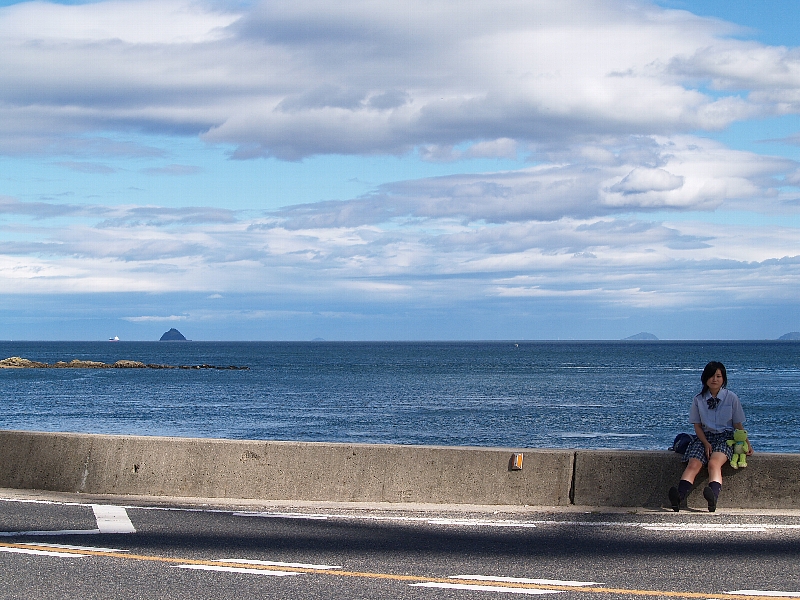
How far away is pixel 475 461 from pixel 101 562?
4.28 m

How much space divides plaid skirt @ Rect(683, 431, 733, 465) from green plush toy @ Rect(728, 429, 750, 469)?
0.04m

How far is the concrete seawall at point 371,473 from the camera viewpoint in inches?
406

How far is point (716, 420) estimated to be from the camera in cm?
1010

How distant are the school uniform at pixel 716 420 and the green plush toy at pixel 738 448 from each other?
4cm

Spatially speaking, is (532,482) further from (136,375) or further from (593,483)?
(136,375)

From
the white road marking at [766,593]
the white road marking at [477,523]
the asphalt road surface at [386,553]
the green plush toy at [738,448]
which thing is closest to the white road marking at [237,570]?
the asphalt road surface at [386,553]

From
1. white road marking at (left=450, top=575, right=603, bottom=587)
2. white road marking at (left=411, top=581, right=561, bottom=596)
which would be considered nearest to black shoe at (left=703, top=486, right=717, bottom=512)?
white road marking at (left=450, top=575, right=603, bottom=587)

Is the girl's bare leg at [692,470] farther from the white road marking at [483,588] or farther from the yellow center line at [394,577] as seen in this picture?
the white road marking at [483,588]

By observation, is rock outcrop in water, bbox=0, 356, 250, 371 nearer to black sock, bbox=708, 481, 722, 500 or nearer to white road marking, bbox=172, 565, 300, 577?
black sock, bbox=708, 481, 722, 500

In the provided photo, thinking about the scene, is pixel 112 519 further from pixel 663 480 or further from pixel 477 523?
pixel 663 480

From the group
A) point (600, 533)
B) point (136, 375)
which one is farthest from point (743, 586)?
point (136, 375)

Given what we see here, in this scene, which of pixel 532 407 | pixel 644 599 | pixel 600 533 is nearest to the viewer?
pixel 644 599

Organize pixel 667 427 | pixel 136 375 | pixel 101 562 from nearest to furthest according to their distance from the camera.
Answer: pixel 101 562, pixel 667 427, pixel 136 375

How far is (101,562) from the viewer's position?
7555 millimetres
